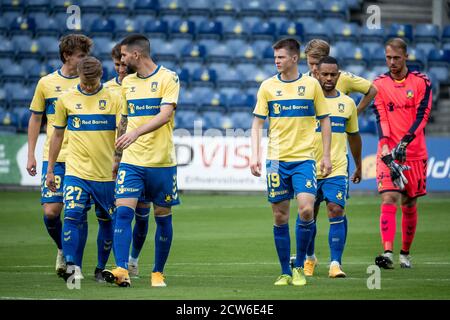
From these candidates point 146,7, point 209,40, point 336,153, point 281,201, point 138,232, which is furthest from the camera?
point 146,7

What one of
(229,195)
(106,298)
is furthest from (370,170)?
(106,298)

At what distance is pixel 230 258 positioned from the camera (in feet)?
41.8

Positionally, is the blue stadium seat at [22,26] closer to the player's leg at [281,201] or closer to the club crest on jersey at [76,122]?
the club crest on jersey at [76,122]

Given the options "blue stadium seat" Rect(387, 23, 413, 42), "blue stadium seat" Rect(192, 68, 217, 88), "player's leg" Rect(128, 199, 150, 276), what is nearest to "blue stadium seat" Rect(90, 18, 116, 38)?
"blue stadium seat" Rect(192, 68, 217, 88)

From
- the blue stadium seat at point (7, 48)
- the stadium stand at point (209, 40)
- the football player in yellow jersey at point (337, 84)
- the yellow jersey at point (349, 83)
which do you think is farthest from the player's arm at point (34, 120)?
the blue stadium seat at point (7, 48)

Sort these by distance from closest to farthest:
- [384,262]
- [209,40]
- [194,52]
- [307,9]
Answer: [384,262]
[194,52]
[209,40]
[307,9]

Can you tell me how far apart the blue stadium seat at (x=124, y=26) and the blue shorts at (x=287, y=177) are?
18505 mm

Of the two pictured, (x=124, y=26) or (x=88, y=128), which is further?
(x=124, y=26)

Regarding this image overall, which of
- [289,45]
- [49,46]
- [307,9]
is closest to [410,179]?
[289,45]

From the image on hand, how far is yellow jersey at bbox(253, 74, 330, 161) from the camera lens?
9883 millimetres

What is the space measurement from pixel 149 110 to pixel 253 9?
19642 millimetres

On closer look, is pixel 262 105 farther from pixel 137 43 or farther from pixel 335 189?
pixel 335 189

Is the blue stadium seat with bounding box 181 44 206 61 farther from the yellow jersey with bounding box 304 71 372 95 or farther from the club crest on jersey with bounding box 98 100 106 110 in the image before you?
the club crest on jersey with bounding box 98 100 106 110
